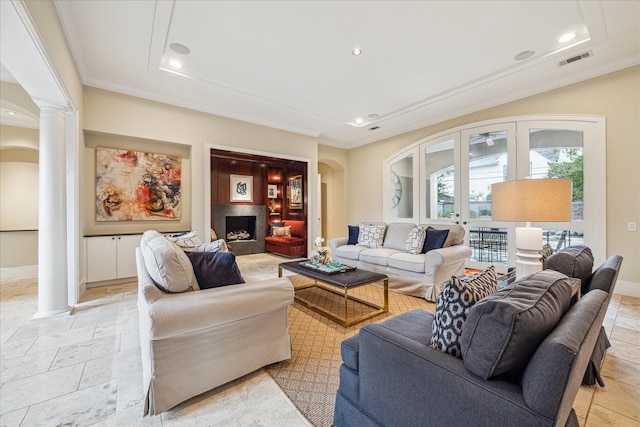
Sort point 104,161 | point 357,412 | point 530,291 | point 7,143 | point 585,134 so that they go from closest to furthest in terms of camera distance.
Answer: point 530,291 < point 357,412 < point 585,134 < point 104,161 < point 7,143

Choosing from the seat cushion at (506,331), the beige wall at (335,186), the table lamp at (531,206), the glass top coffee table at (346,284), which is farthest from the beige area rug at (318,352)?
the beige wall at (335,186)

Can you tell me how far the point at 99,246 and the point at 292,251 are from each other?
12.3ft

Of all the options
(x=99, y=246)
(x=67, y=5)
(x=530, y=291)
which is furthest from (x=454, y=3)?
(x=99, y=246)

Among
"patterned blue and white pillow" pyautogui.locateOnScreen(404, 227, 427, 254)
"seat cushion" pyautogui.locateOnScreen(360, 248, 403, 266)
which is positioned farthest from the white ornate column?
"patterned blue and white pillow" pyautogui.locateOnScreen(404, 227, 427, 254)

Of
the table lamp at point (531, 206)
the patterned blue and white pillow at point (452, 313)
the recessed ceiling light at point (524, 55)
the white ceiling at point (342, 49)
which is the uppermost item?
the recessed ceiling light at point (524, 55)

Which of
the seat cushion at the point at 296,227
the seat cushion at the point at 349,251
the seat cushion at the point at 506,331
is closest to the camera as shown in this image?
the seat cushion at the point at 506,331

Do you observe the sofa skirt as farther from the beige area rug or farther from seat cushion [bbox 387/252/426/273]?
seat cushion [bbox 387/252/426/273]

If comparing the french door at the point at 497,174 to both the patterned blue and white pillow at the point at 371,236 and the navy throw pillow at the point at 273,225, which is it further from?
the navy throw pillow at the point at 273,225

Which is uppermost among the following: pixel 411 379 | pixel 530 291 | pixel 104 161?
pixel 104 161

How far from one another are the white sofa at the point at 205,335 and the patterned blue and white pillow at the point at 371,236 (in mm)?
2836

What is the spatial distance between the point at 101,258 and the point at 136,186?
1.23m

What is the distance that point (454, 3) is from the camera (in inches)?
96.4

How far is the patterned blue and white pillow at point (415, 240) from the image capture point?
385 cm

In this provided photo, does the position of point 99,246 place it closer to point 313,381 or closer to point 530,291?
point 313,381
